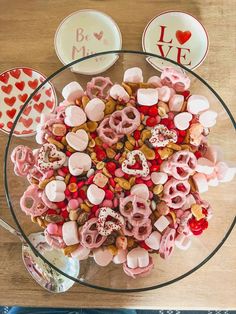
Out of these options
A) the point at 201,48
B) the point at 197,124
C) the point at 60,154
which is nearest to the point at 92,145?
the point at 60,154

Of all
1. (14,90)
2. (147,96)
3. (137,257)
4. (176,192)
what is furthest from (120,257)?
(14,90)

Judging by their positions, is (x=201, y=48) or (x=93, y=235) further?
(x=201, y=48)

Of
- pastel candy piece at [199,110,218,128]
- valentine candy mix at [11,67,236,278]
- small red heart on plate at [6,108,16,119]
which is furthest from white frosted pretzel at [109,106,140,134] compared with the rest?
small red heart on plate at [6,108,16,119]

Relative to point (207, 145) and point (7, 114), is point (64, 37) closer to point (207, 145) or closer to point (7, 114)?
point (7, 114)

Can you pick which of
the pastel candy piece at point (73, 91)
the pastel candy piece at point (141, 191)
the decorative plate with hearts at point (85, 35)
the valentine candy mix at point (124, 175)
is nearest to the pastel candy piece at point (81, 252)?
the valentine candy mix at point (124, 175)

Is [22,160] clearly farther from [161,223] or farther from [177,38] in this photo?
[177,38]

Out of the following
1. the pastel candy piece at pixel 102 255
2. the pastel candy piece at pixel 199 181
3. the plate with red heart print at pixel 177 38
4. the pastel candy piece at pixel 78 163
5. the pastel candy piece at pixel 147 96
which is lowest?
the pastel candy piece at pixel 102 255

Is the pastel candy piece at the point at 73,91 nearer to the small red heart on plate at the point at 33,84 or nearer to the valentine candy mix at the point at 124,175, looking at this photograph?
the valentine candy mix at the point at 124,175
